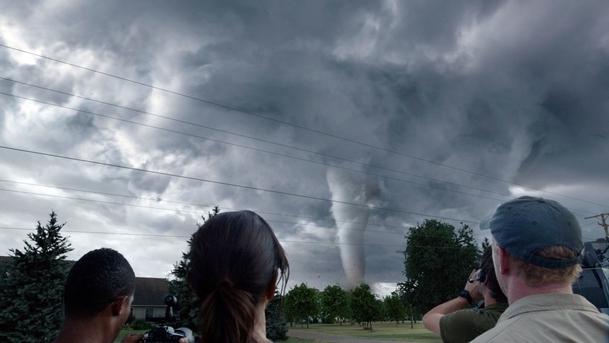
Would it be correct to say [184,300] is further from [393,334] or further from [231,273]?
[393,334]

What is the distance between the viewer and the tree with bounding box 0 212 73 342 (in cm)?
2667

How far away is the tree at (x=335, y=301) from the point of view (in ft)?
339

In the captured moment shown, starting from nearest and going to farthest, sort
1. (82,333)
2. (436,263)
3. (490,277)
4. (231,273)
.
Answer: (231,273), (82,333), (490,277), (436,263)

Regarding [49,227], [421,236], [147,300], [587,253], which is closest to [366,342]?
[421,236]

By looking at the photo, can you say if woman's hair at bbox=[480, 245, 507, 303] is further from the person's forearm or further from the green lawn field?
the green lawn field

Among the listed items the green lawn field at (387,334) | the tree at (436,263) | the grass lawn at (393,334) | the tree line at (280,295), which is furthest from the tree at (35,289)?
the tree at (436,263)

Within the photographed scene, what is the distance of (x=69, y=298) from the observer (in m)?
3.20

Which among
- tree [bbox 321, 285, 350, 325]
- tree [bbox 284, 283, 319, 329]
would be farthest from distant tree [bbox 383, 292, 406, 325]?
tree [bbox 284, 283, 319, 329]

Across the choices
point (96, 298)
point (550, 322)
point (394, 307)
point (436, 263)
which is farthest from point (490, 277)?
point (394, 307)

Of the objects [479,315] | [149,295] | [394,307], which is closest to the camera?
[479,315]

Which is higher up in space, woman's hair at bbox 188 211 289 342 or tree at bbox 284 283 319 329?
tree at bbox 284 283 319 329

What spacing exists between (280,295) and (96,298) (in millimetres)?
1579

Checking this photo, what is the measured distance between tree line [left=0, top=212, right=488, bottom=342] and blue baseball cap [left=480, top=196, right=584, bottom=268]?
115 centimetres

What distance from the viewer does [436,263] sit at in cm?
6228
